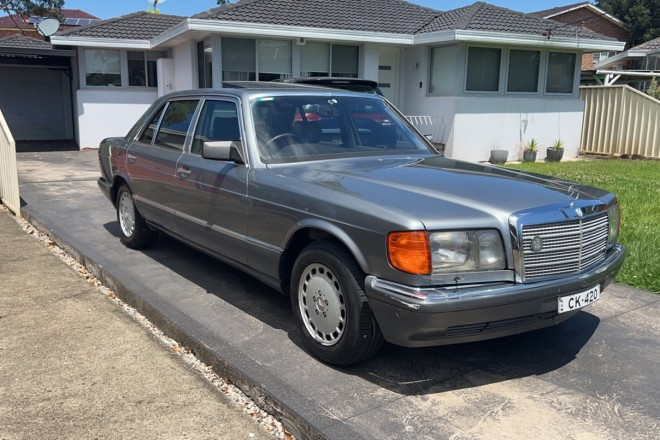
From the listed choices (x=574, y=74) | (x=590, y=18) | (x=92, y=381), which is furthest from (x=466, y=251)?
(x=590, y=18)

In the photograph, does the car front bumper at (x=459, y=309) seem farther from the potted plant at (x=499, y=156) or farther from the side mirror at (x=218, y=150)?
the potted plant at (x=499, y=156)

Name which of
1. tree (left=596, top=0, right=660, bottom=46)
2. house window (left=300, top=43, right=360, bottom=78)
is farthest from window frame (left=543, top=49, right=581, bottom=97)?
tree (left=596, top=0, right=660, bottom=46)

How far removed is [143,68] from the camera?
19.3 m

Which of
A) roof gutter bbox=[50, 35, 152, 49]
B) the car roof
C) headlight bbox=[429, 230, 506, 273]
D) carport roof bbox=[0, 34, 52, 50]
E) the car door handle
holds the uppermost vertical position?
carport roof bbox=[0, 34, 52, 50]

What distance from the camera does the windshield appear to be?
14.9 ft

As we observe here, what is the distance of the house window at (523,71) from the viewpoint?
1641 centimetres

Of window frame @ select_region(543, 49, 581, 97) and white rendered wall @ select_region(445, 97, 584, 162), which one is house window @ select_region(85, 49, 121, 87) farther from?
window frame @ select_region(543, 49, 581, 97)

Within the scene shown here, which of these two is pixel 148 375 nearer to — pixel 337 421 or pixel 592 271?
pixel 337 421

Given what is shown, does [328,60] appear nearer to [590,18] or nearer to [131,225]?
[131,225]

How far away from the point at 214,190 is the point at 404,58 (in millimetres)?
13716

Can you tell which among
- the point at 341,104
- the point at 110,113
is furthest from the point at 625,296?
the point at 110,113

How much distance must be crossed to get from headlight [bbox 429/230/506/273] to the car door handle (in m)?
2.64

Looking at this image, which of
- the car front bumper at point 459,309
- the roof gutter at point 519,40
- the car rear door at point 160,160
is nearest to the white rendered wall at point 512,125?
the roof gutter at point 519,40

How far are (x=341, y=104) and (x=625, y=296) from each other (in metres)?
2.89
